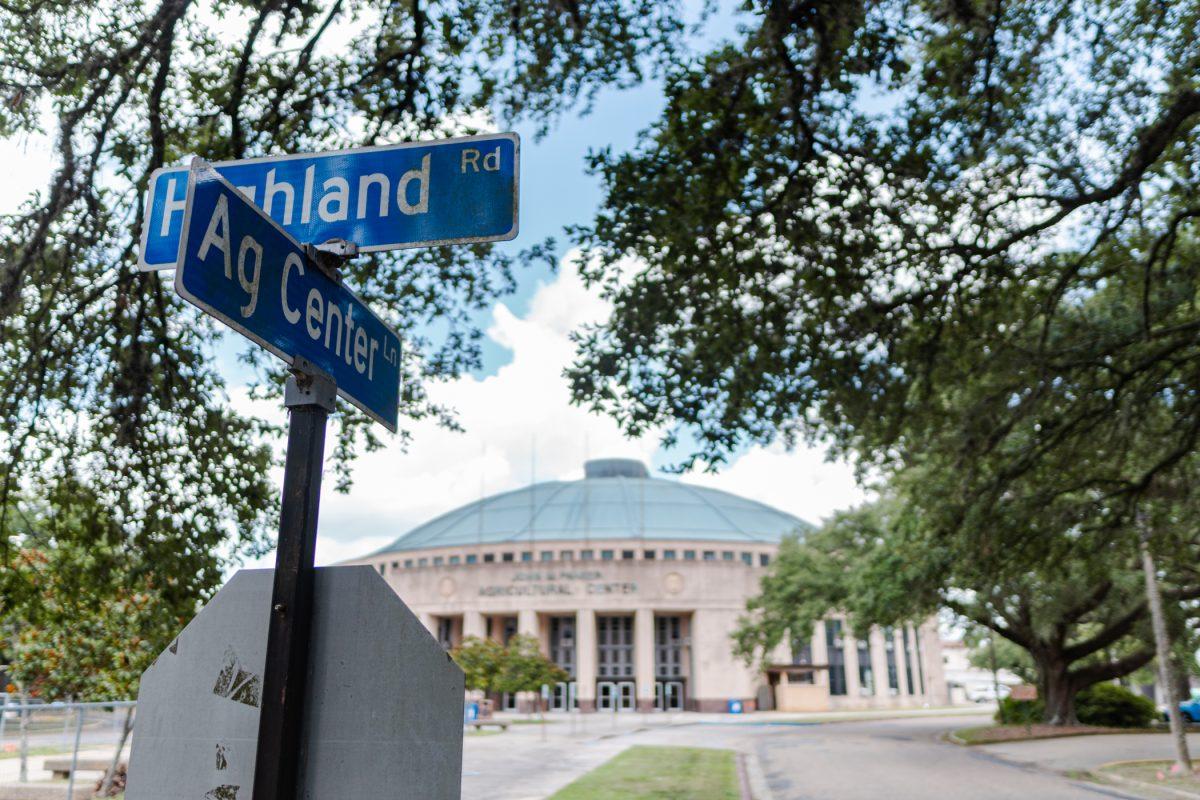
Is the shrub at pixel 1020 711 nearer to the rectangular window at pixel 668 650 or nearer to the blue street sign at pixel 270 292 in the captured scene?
the rectangular window at pixel 668 650

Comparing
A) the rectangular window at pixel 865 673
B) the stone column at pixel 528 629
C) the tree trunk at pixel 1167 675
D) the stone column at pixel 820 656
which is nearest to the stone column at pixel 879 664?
the rectangular window at pixel 865 673

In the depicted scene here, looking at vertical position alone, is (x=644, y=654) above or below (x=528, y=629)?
below

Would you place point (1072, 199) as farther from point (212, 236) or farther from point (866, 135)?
point (212, 236)

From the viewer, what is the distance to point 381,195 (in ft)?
8.18

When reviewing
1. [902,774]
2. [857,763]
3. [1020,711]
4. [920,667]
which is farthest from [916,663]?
[902,774]

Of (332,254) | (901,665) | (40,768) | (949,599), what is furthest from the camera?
(901,665)

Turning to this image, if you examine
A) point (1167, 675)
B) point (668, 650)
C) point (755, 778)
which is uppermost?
point (668, 650)

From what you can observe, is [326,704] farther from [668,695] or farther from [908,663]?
[908,663]

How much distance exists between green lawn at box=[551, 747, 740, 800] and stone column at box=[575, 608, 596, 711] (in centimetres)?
4392

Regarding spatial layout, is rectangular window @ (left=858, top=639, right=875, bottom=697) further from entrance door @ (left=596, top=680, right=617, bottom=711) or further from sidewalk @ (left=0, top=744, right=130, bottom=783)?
sidewalk @ (left=0, top=744, right=130, bottom=783)

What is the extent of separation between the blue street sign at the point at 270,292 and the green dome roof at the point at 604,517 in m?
74.1

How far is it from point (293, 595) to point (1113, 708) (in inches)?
1589

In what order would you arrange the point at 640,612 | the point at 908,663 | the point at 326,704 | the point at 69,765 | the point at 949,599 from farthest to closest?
the point at 908,663 < the point at 640,612 < the point at 949,599 < the point at 69,765 < the point at 326,704

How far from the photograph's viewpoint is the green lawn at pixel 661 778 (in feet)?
48.9
